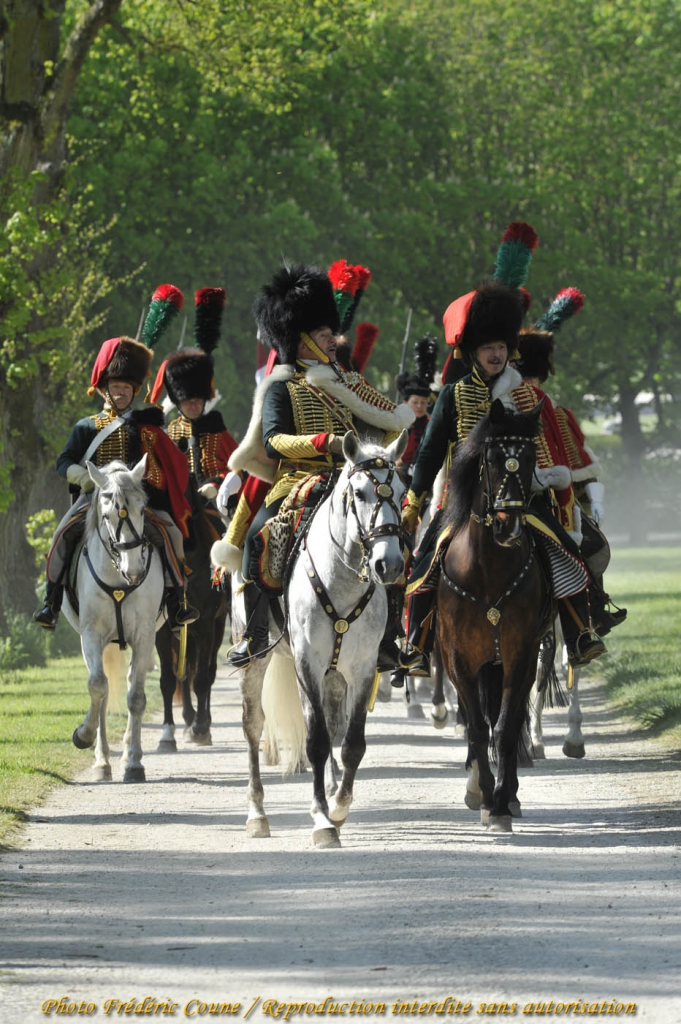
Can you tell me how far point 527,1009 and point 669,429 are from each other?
2392 inches

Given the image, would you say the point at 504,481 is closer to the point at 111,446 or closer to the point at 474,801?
the point at 474,801

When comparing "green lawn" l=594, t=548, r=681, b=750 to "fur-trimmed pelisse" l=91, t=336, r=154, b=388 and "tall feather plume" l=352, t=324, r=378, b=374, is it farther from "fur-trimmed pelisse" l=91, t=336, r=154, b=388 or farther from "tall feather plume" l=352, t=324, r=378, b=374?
"fur-trimmed pelisse" l=91, t=336, r=154, b=388

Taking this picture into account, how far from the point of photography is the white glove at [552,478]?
1116 centimetres

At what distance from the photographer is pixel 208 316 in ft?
51.6

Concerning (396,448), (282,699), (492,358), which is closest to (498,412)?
(396,448)

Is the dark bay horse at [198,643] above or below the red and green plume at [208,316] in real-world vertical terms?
below

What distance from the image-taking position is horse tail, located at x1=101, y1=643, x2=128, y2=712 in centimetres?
1332

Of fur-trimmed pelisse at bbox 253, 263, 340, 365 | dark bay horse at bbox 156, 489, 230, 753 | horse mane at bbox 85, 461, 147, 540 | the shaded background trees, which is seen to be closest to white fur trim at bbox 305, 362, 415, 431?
fur-trimmed pelisse at bbox 253, 263, 340, 365

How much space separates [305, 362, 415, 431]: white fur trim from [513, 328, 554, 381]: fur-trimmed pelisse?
2.71 m

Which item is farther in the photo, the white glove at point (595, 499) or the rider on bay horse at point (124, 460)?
the white glove at point (595, 499)

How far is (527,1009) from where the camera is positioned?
19.5 ft

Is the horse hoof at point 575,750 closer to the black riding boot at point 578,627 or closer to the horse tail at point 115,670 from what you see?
the black riding boot at point 578,627

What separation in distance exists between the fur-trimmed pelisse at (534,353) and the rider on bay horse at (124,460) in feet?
8.77

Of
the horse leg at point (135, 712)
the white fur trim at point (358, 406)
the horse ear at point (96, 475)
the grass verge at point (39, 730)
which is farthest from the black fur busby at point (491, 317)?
the grass verge at point (39, 730)
